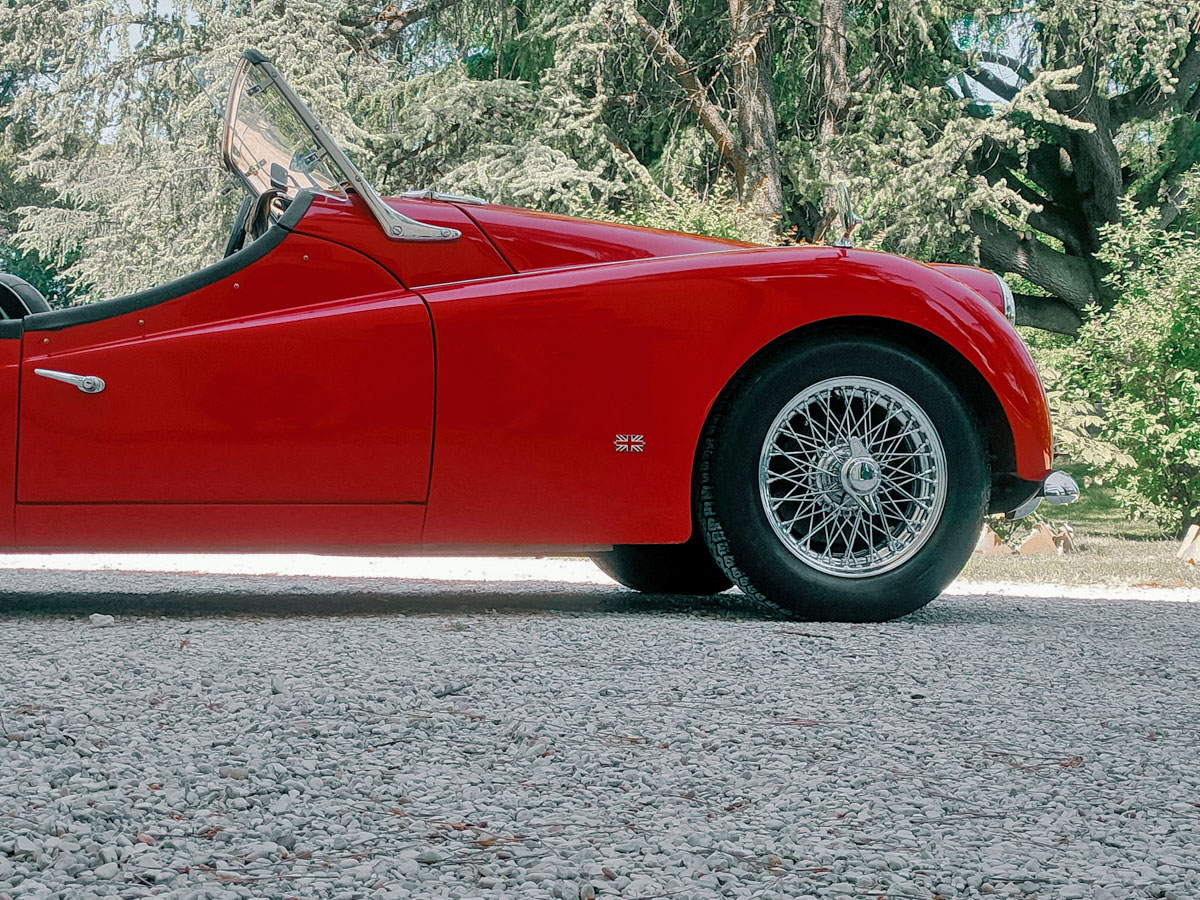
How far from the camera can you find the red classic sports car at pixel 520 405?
3795mm

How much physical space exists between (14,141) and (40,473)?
65.3 feet

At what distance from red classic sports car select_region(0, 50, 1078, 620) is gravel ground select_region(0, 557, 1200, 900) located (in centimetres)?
27

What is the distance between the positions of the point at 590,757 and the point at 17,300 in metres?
2.63

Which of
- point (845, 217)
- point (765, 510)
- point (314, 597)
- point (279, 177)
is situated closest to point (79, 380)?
point (279, 177)

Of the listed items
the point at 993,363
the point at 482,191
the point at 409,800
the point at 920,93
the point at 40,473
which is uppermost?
the point at 920,93

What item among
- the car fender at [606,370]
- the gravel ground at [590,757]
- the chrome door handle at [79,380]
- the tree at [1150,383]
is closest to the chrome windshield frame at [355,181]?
the car fender at [606,370]

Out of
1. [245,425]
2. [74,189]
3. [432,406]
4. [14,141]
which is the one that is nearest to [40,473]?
[245,425]

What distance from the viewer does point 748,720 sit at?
109 inches

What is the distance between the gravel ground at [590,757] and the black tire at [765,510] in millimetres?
160

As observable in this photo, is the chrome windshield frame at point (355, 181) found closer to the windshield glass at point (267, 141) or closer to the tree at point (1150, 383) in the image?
the windshield glass at point (267, 141)

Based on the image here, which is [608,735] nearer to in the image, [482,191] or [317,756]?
[317,756]

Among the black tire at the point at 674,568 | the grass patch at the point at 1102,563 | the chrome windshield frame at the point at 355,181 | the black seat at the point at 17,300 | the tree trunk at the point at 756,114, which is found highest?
the tree trunk at the point at 756,114

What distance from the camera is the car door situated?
3777 mm

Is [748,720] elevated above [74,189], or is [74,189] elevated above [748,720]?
[74,189]
